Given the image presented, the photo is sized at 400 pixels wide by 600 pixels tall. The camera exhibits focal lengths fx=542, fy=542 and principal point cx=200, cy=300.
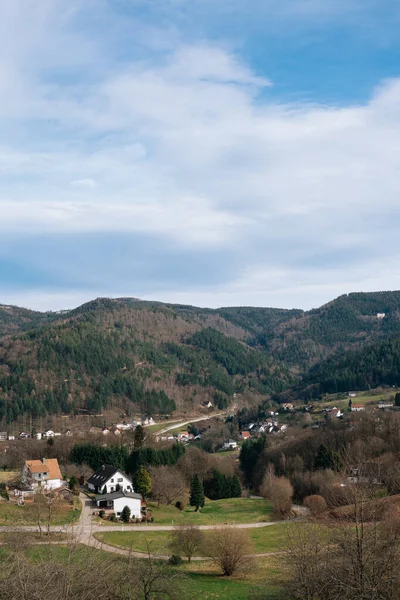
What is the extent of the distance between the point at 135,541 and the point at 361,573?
84.4 feet

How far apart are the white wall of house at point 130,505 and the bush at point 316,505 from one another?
1479cm

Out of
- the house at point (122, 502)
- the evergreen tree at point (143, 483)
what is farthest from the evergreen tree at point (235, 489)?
the house at point (122, 502)

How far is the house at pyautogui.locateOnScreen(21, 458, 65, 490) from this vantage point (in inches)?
2168

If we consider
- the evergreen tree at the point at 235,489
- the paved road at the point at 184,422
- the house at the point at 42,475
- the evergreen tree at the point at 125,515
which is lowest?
the paved road at the point at 184,422

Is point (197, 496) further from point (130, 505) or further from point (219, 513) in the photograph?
point (130, 505)

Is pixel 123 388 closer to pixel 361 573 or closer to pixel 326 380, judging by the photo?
pixel 326 380

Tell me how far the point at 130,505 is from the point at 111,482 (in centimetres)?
803

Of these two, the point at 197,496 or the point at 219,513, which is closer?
the point at 219,513

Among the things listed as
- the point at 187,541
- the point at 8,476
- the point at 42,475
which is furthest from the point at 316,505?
the point at 8,476

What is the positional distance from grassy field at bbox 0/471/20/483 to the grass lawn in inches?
499

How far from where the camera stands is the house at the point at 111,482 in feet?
182

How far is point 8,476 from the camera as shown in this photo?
2404 inches

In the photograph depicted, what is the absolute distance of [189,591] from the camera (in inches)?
993

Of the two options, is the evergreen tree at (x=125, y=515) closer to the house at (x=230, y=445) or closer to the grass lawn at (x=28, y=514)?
the grass lawn at (x=28, y=514)
